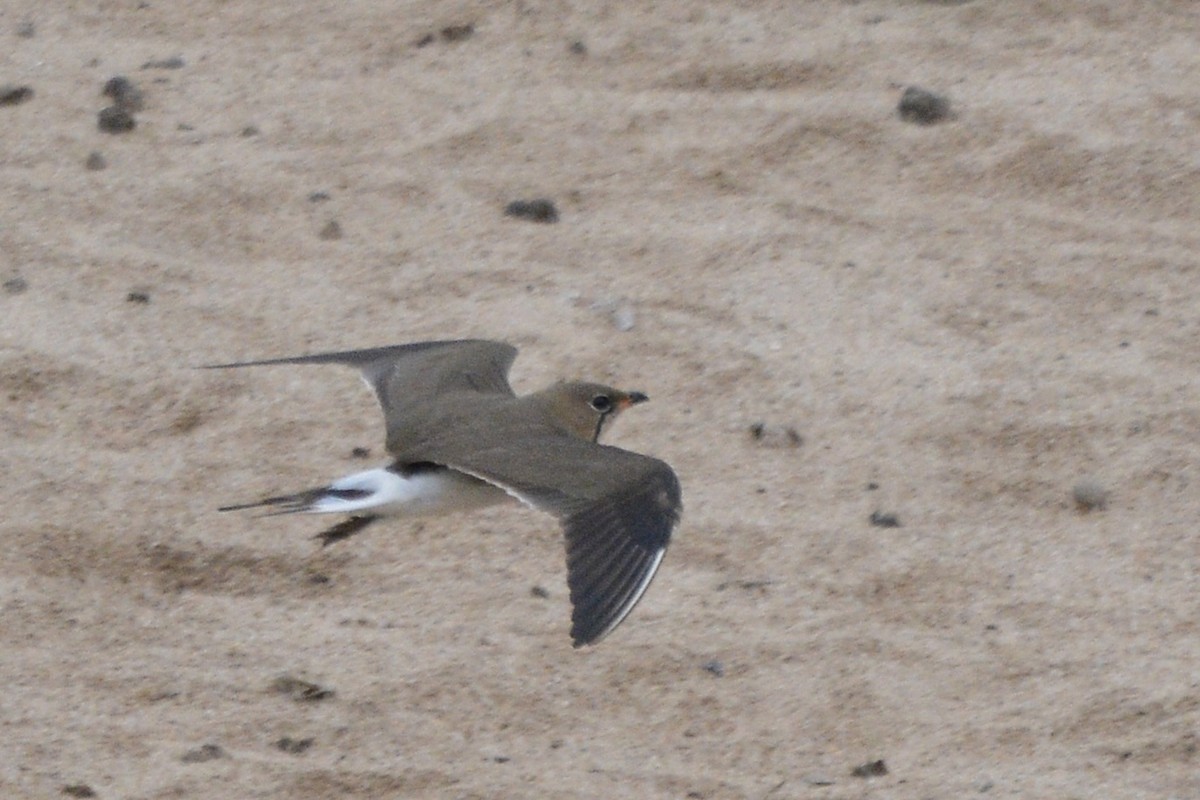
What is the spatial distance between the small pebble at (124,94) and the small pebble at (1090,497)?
3.36 metres

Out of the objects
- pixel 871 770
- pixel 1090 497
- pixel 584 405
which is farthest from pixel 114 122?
pixel 871 770

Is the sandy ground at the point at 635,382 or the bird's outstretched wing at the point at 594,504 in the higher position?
the bird's outstretched wing at the point at 594,504

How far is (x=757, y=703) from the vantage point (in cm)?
478

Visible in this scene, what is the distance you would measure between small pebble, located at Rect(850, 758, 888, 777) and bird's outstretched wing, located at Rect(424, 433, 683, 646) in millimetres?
613

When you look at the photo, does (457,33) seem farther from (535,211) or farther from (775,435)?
(775,435)

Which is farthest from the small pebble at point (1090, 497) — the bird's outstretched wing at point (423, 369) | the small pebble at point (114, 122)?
the small pebble at point (114, 122)

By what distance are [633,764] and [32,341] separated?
2.32m

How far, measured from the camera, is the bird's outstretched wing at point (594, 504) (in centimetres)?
431

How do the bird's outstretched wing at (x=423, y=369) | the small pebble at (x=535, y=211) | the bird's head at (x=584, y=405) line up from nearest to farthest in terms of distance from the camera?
the bird's head at (x=584, y=405) < the bird's outstretched wing at (x=423, y=369) < the small pebble at (x=535, y=211)

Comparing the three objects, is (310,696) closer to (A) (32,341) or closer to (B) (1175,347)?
(A) (32,341)

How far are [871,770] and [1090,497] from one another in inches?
48.4

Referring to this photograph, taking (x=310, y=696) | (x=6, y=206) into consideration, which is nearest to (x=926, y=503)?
(x=310, y=696)

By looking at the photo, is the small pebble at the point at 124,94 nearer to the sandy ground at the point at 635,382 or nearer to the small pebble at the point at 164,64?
the sandy ground at the point at 635,382

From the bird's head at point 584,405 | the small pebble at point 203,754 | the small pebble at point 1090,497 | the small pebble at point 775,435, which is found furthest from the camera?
the small pebble at point 775,435
